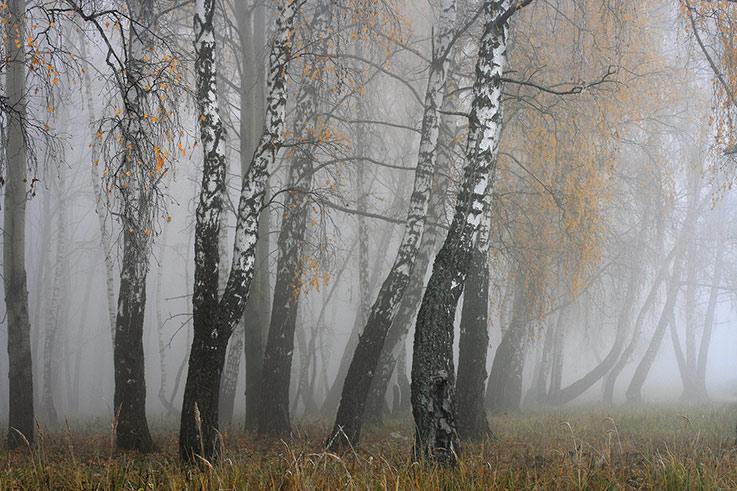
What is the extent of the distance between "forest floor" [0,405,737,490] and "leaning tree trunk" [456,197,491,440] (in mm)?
444

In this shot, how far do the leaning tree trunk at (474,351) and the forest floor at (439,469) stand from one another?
0.44 meters

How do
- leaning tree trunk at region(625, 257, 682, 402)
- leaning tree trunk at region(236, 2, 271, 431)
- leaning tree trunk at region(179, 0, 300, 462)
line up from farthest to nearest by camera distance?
leaning tree trunk at region(625, 257, 682, 402) < leaning tree trunk at region(236, 2, 271, 431) < leaning tree trunk at region(179, 0, 300, 462)

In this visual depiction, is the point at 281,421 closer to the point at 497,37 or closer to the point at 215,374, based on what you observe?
the point at 215,374

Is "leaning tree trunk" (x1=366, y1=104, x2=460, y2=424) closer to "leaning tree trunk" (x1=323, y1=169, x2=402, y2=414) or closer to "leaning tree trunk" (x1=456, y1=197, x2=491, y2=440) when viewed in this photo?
"leaning tree trunk" (x1=323, y1=169, x2=402, y2=414)

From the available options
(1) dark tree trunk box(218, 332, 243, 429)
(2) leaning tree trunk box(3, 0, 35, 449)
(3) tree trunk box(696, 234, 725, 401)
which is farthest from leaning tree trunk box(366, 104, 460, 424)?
(3) tree trunk box(696, 234, 725, 401)

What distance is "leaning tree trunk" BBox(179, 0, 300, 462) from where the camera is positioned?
22.9 feet

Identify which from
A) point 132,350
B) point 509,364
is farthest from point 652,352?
point 132,350

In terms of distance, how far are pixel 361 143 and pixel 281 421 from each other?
6.88 m

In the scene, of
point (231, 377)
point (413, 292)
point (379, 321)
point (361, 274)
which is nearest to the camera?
point (379, 321)

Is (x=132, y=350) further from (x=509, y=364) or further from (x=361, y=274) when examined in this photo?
(x=509, y=364)

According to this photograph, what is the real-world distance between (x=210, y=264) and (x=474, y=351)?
4457 mm


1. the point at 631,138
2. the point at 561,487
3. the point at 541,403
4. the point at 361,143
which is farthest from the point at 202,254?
the point at 541,403

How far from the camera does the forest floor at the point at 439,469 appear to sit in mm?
4754

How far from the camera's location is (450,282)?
20.6ft
